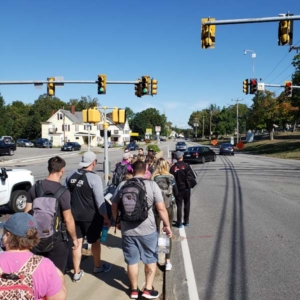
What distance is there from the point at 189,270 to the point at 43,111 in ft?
359

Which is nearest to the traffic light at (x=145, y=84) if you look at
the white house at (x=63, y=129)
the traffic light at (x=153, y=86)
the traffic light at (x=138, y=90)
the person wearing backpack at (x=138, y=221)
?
the traffic light at (x=138, y=90)

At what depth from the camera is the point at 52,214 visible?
3.68 meters

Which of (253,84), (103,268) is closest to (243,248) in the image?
(103,268)

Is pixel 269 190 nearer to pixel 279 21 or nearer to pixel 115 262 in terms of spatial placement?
pixel 279 21

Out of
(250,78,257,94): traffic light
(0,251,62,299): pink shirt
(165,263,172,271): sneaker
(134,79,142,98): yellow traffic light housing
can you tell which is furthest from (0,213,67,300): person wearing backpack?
(250,78,257,94): traffic light

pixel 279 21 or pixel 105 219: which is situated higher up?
pixel 279 21

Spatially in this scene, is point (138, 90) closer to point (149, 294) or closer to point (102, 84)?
point (102, 84)

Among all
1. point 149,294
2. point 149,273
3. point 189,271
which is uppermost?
point 149,273

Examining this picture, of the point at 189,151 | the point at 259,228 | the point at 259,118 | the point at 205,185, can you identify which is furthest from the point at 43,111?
the point at 259,228

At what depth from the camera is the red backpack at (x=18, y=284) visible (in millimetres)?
2219

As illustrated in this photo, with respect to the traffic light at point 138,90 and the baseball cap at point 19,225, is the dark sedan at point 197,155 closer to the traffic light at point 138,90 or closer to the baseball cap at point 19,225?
the traffic light at point 138,90

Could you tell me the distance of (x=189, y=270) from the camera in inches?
211

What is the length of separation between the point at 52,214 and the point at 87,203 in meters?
1.04

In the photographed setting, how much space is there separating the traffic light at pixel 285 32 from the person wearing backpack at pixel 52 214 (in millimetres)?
9859
